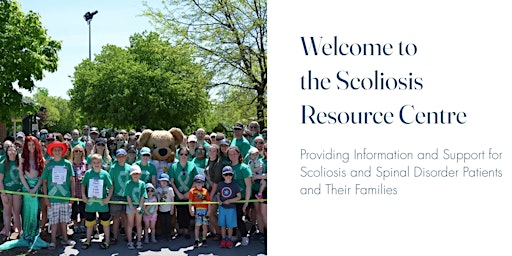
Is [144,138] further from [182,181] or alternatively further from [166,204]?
[166,204]

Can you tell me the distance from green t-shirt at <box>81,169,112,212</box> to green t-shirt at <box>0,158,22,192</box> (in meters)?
1.05

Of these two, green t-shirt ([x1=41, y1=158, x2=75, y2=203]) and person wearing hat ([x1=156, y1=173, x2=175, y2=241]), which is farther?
person wearing hat ([x1=156, y1=173, x2=175, y2=241])

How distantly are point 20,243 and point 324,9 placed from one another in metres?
7.10

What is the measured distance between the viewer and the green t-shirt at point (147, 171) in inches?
362

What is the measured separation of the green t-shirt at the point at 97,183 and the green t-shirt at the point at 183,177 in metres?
1.03

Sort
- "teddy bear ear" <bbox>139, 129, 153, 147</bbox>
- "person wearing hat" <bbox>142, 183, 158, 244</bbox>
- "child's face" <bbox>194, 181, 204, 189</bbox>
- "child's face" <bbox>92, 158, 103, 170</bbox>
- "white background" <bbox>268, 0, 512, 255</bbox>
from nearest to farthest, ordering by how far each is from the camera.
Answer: "white background" <bbox>268, 0, 512, 255</bbox>, "child's face" <bbox>92, 158, 103, 170</bbox>, "person wearing hat" <bbox>142, 183, 158, 244</bbox>, "child's face" <bbox>194, 181, 204, 189</bbox>, "teddy bear ear" <bbox>139, 129, 153, 147</bbox>

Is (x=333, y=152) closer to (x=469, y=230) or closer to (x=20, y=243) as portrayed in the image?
(x=469, y=230)

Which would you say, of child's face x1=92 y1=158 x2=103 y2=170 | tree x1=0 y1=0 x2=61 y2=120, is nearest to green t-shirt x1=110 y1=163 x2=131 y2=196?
child's face x1=92 y1=158 x2=103 y2=170

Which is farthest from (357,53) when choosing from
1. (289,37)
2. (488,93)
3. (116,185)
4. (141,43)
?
(141,43)

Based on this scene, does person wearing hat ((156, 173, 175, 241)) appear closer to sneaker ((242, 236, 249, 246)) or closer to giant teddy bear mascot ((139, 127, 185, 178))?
giant teddy bear mascot ((139, 127, 185, 178))

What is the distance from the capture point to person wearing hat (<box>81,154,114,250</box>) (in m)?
8.75

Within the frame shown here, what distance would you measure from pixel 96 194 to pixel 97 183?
0.16 metres

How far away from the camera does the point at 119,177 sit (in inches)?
352

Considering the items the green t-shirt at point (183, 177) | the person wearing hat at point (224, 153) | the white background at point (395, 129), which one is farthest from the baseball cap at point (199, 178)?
the white background at point (395, 129)
